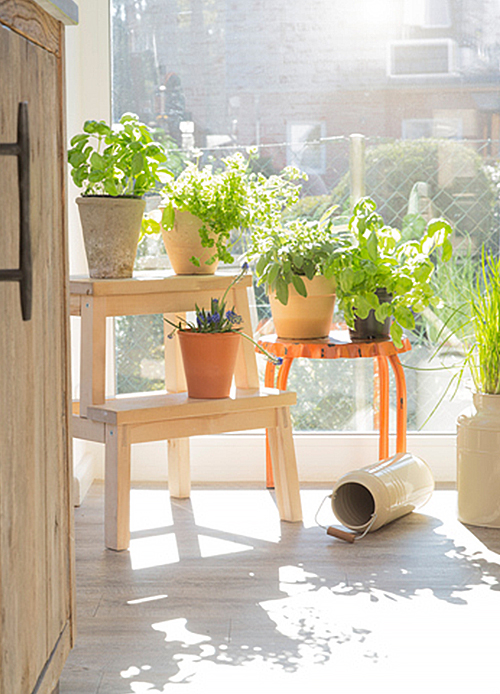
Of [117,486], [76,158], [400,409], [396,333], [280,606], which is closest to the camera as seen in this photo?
[280,606]

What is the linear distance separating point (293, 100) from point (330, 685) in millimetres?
2023

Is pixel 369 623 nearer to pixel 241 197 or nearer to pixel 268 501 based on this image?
pixel 268 501

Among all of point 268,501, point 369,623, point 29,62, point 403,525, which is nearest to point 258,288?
point 268,501

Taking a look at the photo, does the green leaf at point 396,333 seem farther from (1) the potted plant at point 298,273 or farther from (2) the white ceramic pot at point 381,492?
(2) the white ceramic pot at point 381,492

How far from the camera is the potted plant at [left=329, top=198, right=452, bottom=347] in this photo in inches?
106

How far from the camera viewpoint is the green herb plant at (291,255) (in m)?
2.68

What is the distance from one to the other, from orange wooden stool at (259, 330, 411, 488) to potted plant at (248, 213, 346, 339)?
0.05 meters

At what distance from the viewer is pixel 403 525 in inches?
104

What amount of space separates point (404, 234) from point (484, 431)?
0.85 m

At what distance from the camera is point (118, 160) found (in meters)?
2.46

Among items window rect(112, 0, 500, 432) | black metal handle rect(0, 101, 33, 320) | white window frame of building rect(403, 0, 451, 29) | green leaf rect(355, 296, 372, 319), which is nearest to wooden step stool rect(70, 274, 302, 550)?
green leaf rect(355, 296, 372, 319)

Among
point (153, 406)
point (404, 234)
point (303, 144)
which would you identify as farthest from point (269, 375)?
point (303, 144)

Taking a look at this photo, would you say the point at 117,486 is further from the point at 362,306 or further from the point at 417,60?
the point at 417,60

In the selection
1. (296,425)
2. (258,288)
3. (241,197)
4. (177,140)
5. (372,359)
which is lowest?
(296,425)
